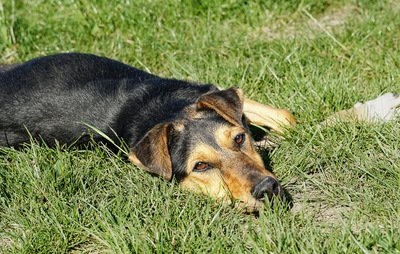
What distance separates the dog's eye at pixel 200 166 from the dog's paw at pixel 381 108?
1887mm

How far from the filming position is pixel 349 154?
4523mm

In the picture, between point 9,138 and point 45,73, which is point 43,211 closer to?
point 9,138

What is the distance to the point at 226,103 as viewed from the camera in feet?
14.7

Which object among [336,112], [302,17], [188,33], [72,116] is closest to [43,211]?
[72,116]

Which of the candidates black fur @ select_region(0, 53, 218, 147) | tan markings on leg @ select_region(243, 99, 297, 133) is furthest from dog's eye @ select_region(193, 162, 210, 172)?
tan markings on leg @ select_region(243, 99, 297, 133)

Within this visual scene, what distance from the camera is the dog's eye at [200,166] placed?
4.27m

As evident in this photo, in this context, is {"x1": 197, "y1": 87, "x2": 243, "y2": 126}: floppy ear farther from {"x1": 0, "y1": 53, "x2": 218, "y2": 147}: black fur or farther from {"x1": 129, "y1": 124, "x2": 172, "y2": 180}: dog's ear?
{"x1": 129, "y1": 124, "x2": 172, "y2": 180}: dog's ear

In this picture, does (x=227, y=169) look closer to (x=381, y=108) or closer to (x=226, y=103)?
(x=226, y=103)

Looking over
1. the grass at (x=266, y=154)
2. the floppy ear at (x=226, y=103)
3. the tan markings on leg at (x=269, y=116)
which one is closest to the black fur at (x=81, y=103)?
the grass at (x=266, y=154)

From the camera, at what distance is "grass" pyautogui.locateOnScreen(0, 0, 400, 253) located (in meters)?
3.76

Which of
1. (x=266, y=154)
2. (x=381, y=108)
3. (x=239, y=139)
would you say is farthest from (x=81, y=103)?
(x=381, y=108)

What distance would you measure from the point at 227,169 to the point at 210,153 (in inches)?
9.0

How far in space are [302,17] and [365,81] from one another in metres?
2.11

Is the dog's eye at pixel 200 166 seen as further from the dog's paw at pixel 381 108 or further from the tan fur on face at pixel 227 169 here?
the dog's paw at pixel 381 108
